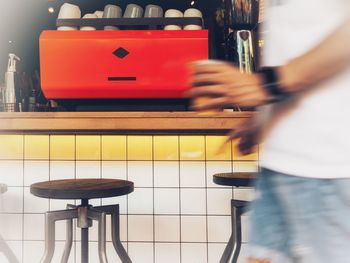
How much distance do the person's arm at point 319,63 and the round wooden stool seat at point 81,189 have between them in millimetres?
1304

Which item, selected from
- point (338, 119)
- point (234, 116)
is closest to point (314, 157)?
point (338, 119)

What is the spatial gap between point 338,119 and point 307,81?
3.0 inches

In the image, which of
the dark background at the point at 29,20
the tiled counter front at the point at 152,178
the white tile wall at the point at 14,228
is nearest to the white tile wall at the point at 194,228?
the tiled counter front at the point at 152,178

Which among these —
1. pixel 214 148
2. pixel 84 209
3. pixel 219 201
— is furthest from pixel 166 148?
pixel 84 209

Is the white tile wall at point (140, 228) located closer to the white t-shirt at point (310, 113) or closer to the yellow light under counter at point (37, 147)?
the yellow light under counter at point (37, 147)

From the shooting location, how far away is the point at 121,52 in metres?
2.50

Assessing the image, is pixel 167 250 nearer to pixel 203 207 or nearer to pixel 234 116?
pixel 203 207

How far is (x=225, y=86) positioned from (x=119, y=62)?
1.87 meters

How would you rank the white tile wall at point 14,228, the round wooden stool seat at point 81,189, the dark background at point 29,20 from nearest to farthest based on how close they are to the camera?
the round wooden stool seat at point 81,189
the white tile wall at point 14,228
the dark background at point 29,20

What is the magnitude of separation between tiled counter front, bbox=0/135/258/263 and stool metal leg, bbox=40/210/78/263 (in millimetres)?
720

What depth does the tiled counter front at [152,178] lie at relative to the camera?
2648 millimetres

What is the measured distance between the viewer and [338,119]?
2.25ft

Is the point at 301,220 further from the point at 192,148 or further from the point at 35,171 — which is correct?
the point at 35,171

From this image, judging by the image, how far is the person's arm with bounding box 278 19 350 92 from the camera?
2.14 ft
